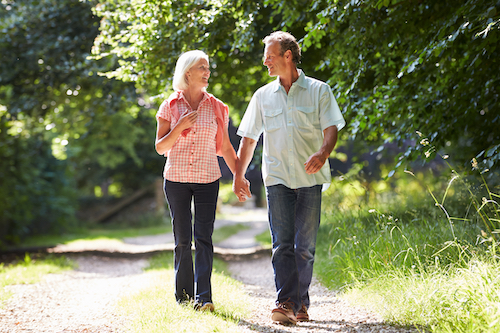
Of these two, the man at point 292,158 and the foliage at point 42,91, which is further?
the foliage at point 42,91

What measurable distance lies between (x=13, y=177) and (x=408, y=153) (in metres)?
9.65

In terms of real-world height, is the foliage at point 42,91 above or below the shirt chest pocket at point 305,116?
above

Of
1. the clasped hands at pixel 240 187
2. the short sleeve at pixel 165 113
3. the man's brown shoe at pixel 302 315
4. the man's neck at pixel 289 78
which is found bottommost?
the man's brown shoe at pixel 302 315

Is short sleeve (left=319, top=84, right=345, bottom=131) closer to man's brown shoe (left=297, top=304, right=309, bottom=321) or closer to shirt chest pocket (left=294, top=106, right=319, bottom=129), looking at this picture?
shirt chest pocket (left=294, top=106, right=319, bottom=129)

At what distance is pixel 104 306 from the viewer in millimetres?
4219

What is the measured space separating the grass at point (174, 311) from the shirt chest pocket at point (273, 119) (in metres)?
1.41

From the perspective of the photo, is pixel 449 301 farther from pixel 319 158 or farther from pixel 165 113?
pixel 165 113

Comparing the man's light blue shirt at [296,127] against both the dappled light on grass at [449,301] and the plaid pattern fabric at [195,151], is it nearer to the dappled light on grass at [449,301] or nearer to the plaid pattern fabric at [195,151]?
the plaid pattern fabric at [195,151]

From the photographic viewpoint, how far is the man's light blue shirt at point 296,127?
11.1 feet

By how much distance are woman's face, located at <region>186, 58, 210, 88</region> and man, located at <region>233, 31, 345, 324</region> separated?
0.47 metres

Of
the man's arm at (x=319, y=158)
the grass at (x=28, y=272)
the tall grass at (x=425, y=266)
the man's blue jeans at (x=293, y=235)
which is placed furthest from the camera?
the grass at (x=28, y=272)

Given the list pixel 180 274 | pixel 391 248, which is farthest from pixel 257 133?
pixel 391 248

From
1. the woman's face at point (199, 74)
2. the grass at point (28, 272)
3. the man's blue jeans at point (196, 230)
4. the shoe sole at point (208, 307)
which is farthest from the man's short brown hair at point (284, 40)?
the grass at point (28, 272)

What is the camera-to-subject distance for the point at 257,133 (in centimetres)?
358
